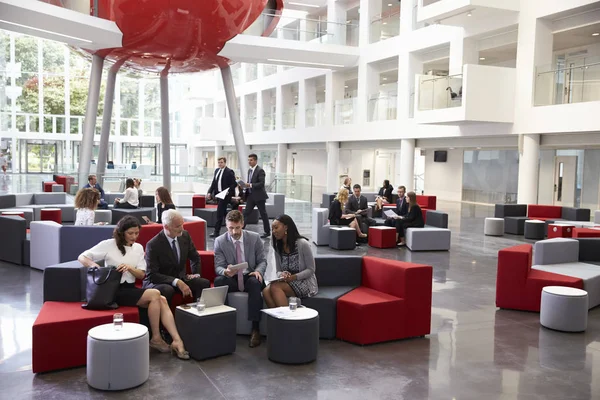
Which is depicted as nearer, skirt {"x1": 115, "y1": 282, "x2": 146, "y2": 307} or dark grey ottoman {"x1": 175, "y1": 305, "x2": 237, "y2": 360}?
dark grey ottoman {"x1": 175, "y1": 305, "x2": 237, "y2": 360}

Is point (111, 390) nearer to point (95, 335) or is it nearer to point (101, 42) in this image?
point (95, 335)

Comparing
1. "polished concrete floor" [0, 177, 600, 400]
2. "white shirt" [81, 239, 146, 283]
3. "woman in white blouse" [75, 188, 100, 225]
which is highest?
"woman in white blouse" [75, 188, 100, 225]

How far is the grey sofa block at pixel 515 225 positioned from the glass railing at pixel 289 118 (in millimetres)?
18582

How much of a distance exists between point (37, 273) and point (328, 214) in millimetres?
7246

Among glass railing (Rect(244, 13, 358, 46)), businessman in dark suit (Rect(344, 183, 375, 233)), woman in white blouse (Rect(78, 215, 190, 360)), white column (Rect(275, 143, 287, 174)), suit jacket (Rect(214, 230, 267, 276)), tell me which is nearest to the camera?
woman in white blouse (Rect(78, 215, 190, 360))

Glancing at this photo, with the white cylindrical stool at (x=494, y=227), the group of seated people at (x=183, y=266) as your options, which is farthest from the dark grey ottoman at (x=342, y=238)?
the group of seated people at (x=183, y=266)

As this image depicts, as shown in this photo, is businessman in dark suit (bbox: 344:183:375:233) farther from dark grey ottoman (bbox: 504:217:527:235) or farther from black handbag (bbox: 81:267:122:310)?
black handbag (bbox: 81:267:122:310)

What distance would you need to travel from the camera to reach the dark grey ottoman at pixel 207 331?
5.27m

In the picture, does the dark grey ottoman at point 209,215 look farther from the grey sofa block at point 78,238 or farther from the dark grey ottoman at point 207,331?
the dark grey ottoman at point 207,331

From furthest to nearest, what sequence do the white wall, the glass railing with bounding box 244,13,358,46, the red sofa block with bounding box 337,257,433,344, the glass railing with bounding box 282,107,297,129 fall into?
the glass railing with bounding box 282,107,297,129
the white wall
the glass railing with bounding box 244,13,358,46
the red sofa block with bounding box 337,257,433,344

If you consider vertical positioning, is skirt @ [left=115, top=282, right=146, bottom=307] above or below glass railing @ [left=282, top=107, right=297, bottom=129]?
below

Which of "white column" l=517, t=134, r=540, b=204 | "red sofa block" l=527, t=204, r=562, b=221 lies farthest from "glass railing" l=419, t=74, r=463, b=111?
"red sofa block" l=527, t=204, r=562, b=221

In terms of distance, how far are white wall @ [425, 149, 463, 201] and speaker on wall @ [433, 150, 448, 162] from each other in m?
0.22

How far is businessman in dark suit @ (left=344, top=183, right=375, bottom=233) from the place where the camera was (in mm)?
13469
